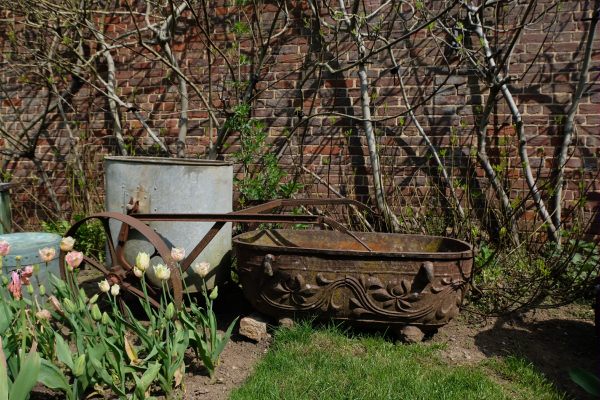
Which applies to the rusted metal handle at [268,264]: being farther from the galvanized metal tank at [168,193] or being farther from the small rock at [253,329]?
the galvanized metal tank at [168,193]

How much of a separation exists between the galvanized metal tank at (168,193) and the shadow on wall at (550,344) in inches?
74.1

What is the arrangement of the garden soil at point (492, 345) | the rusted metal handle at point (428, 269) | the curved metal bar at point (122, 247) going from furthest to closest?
the rusted metal handle at point (428, 269), the curved metal bar at point (122, 247), the garden soil at point (492, 345)

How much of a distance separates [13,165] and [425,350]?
16.8 ft

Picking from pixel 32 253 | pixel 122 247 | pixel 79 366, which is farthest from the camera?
pixel 32 253

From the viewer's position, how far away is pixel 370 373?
2730 mm

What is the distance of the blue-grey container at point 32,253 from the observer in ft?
11.2

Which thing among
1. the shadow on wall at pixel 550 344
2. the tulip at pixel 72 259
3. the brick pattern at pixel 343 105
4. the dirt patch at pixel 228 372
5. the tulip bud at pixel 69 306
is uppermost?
the brick pattern at pixel 343 105

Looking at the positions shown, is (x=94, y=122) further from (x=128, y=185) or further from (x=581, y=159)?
(x=581, y=159)

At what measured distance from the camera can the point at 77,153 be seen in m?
5.73

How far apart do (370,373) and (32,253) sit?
7.52 ft

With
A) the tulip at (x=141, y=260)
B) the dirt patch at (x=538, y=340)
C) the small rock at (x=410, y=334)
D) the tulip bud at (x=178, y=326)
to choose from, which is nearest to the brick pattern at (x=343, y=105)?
the dirt patch at (x=538, y=340)

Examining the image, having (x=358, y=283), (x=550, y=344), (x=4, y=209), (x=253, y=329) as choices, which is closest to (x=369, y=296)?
(x=358, y=283)

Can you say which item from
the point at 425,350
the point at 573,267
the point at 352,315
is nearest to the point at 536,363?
the point at 425,350

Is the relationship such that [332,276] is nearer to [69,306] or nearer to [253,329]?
[253,329]
